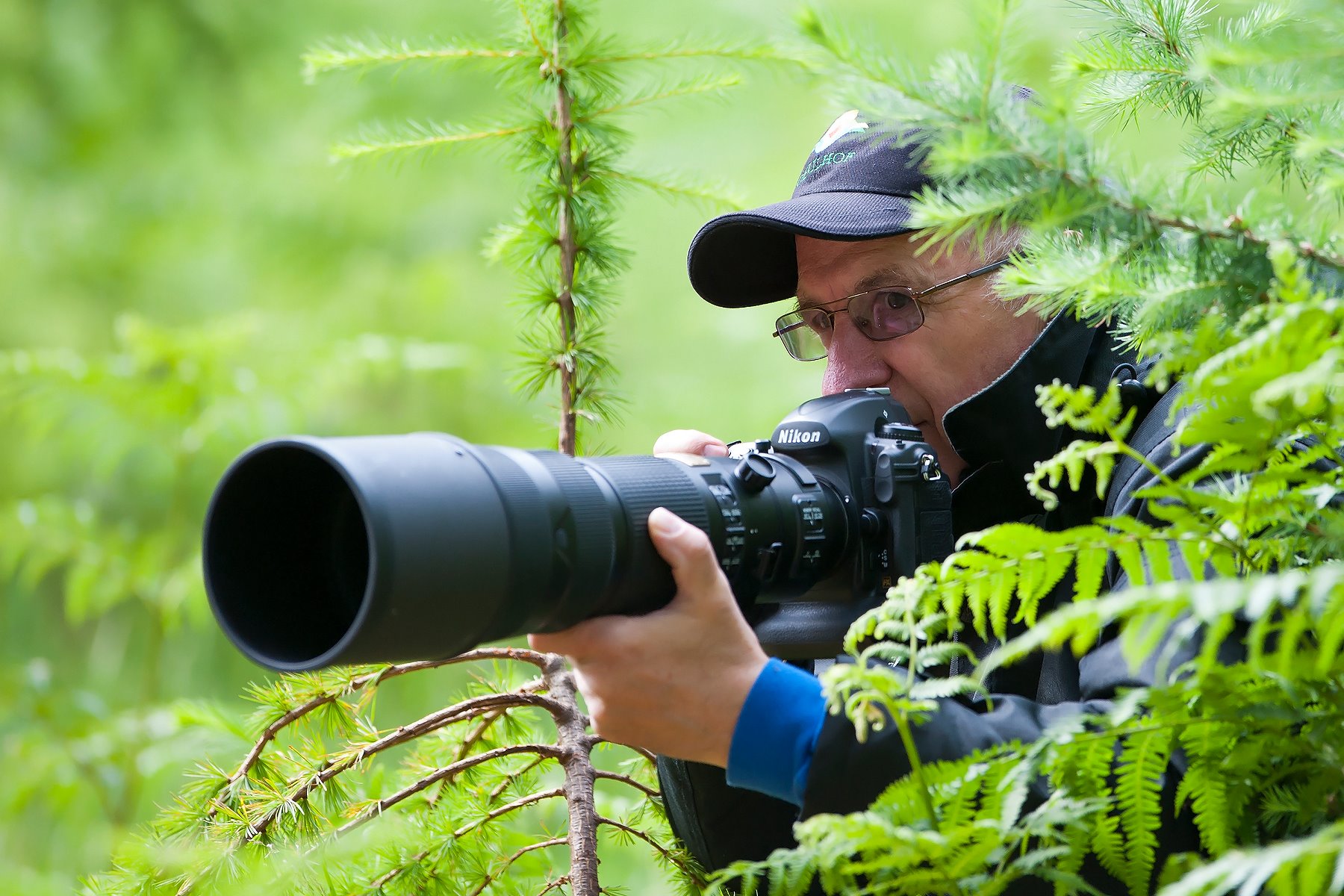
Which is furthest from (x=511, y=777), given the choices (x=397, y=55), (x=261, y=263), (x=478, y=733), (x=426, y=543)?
(x=261, y=263)

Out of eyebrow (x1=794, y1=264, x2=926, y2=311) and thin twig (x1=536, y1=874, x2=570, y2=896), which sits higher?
eyebrow (x1=794, y1=264, x2=926, y2=311)

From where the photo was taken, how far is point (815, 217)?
1.25m

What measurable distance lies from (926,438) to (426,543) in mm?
806

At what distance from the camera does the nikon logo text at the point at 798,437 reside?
1054 mm

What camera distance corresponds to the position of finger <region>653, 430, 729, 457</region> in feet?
3.65

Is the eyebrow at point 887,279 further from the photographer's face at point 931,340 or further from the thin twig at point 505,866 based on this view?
the thin twig at point 505,866

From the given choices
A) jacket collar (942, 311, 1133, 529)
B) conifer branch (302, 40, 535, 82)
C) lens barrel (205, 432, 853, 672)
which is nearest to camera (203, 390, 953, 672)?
lens barrel (205, 432, 853, 672)

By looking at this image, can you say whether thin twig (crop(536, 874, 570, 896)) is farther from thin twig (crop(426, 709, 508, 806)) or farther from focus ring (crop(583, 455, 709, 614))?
focus ring (crop(583, 455, 709, 614))

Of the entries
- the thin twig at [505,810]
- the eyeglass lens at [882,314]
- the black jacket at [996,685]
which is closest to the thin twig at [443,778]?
the thin twig at [505,810]

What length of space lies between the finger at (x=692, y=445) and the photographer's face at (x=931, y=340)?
0.93ft

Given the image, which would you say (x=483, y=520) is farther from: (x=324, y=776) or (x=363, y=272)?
(x=363, y=272)

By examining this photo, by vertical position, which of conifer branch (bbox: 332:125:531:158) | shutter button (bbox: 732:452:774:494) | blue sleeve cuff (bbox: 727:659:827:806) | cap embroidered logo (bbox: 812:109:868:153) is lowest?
blue sleeve cuff (bbox: 727:659:827:806)

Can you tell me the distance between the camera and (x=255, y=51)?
2.89m

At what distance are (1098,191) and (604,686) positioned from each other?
0.44 m
